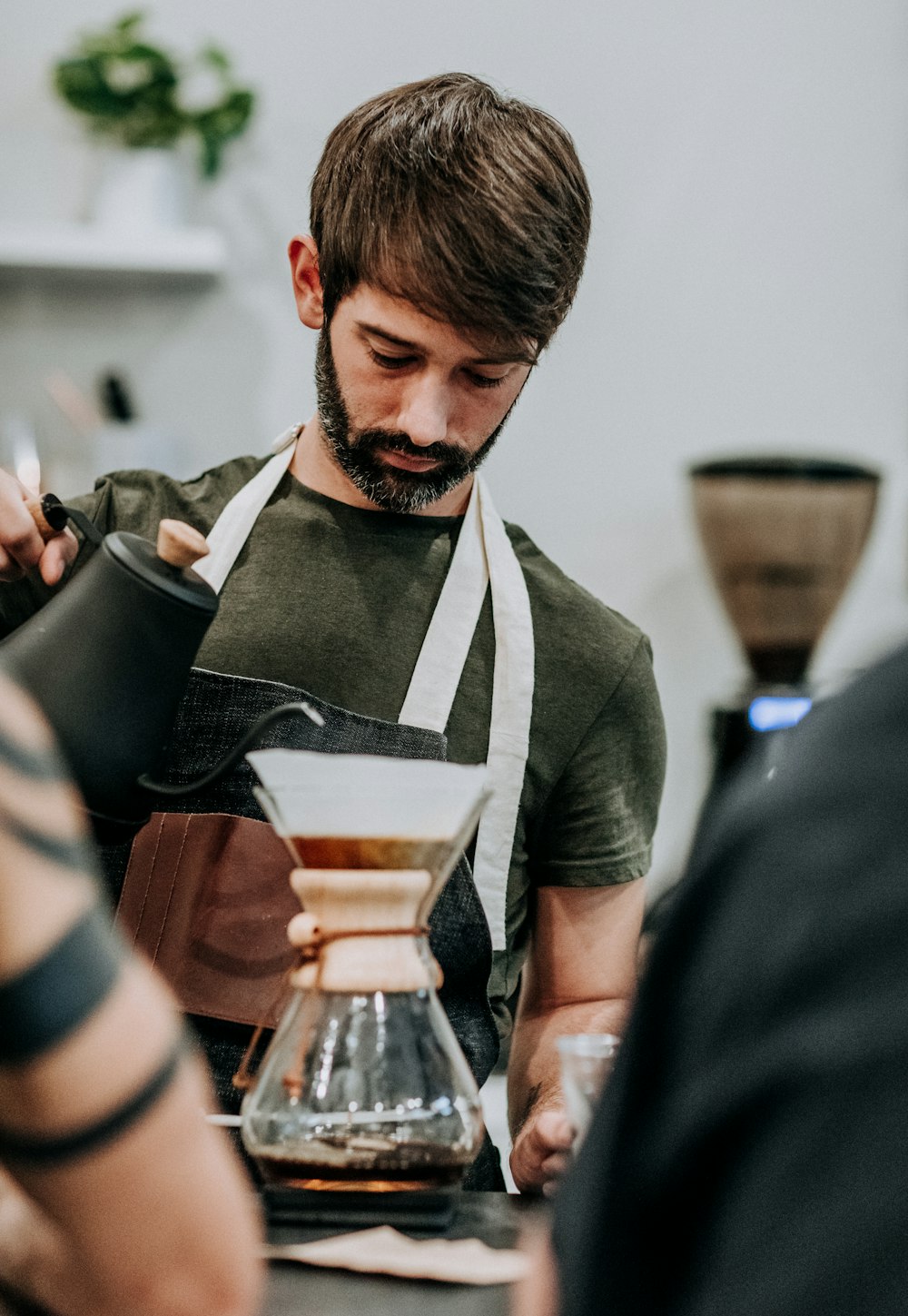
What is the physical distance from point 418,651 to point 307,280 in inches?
16.9

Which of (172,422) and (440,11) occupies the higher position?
(440,11)

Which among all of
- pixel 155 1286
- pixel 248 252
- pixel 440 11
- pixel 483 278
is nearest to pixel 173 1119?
pixel 155 1286

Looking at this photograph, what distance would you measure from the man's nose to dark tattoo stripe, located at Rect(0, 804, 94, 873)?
0.95 metres

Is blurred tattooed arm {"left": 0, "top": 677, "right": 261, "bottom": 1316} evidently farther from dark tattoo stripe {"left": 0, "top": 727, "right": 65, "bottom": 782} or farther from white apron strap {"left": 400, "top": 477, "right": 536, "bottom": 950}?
white apron strap {"left": 400, "top": 477, "right": 536, "bottom": 950}

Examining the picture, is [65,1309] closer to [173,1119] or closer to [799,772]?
[173,1119]

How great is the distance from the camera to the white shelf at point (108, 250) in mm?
2516

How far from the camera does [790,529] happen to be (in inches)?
102

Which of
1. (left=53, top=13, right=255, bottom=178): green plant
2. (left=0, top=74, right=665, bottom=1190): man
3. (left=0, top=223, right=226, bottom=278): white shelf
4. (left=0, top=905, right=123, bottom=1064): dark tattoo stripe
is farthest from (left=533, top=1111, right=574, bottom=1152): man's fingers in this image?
(left=53, top=13, right=255, bottom=178): green plant

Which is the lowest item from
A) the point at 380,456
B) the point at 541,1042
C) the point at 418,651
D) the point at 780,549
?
the point at 541,1042

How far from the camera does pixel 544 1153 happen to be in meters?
0.95

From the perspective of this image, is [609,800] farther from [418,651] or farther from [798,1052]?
[798,1052]

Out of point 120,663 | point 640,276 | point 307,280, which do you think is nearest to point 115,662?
point 120,663

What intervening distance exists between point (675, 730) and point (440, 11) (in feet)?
4.98

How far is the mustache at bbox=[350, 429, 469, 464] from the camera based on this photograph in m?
1.41
